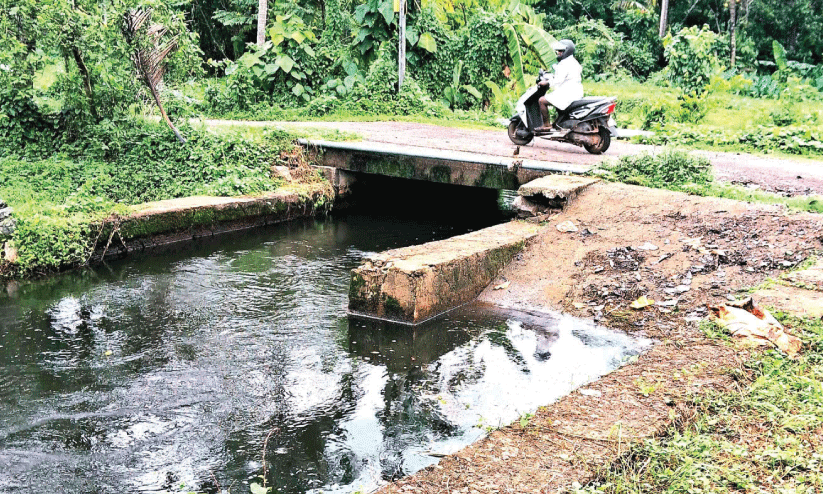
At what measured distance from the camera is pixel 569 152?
416 inches

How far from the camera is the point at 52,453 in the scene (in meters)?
4.30

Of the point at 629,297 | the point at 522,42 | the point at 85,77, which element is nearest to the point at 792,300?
the point at 629,297

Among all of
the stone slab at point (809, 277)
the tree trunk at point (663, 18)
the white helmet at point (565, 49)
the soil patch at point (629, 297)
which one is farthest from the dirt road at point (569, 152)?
the tree trunk at point (663, 18)

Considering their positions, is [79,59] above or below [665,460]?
above

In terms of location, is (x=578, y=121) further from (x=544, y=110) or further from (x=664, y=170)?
(x=664, y=170)

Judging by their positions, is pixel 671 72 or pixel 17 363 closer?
pixel 17 363

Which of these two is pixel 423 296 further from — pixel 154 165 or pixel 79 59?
pixel 79 59

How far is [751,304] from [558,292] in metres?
1.81

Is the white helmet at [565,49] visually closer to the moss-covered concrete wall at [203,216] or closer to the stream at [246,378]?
the moss-covered concrete wall at [203,216]

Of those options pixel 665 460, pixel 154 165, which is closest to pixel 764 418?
pixel 665 460

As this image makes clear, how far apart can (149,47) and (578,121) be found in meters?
5.57

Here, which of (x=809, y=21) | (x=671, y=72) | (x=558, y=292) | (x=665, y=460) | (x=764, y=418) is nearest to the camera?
(x=665, y=460)

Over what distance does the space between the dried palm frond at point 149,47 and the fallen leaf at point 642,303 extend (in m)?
6.74

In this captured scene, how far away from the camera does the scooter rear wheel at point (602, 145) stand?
10.2 meters
